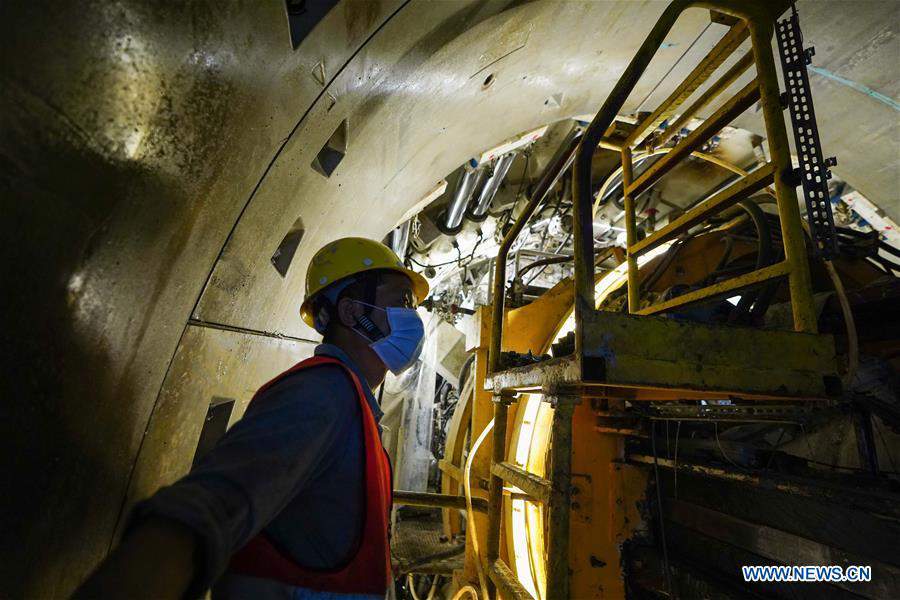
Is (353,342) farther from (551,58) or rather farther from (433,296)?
(433,296)

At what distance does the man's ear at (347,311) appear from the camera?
6.35ft

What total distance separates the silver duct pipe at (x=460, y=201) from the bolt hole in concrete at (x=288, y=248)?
3.38 m

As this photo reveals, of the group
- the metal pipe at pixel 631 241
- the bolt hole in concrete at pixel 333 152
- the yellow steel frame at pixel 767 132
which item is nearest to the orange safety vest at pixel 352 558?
the yellow steel frame at pixel 767 132

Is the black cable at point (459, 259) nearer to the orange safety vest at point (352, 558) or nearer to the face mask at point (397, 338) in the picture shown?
A: the face mask at point (397, 338)

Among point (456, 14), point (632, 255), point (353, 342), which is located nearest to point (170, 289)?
point (353, 342)

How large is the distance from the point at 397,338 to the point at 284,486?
1.00 meters

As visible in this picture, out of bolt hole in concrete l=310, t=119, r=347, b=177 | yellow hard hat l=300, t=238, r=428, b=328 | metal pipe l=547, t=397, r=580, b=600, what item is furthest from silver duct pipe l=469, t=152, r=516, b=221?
metal pipe l=547, t=397, r=580, b=600

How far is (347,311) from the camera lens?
1.96 meters

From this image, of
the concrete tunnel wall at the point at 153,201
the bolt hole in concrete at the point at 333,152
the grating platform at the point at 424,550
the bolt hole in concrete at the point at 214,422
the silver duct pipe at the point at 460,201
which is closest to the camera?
the concrete tunnel wall at the point at 153,201

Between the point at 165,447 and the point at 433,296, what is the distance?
→ 6.90 m

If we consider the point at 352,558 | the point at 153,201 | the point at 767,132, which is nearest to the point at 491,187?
the point at 767,132

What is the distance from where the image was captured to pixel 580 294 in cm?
178

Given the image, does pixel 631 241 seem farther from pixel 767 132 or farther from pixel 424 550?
pixel 424 550

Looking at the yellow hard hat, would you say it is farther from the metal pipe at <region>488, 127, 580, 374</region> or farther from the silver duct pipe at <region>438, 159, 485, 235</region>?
the silver duct pipe at <region>438, 159, 485, 235</region>
